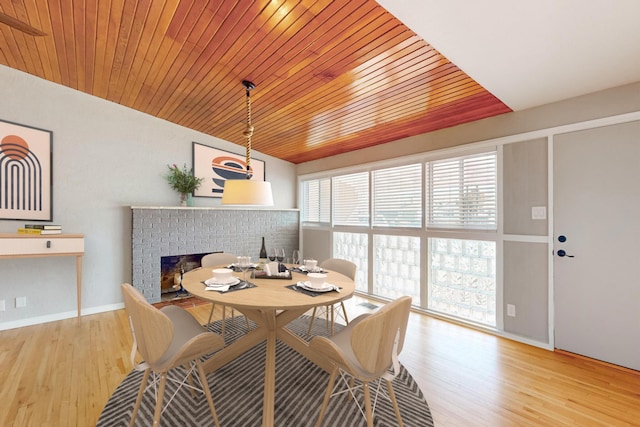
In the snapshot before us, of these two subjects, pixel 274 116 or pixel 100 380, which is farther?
pixel 274 116

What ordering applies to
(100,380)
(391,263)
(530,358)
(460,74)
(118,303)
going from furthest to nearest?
(391,263) → (118,303) → (530,358) → (460,74) → (100,380)

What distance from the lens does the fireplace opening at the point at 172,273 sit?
13.5 ft

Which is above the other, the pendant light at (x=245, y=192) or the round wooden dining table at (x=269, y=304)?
the pendant light at (x=245, y=192)

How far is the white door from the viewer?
90.3 inches

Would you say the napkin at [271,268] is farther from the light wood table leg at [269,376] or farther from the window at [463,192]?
the window at [463,192]

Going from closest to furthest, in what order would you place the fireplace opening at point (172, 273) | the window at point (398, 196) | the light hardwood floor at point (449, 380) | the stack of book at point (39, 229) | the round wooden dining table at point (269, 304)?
the round wooden dining table at point (269, 304) < the light hardwood floor at point (449, 380) < the stack of book at point (39, 229) < the window at point (398, 196) < the fireplace opening at point (172, 273)

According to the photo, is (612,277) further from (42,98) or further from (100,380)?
(42,98)

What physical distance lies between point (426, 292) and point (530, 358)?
124cm

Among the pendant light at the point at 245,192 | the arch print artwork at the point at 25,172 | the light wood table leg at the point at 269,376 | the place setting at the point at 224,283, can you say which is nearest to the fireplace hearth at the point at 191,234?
the arch print artwork at the point at 25,172

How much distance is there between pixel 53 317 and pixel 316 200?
4.02m

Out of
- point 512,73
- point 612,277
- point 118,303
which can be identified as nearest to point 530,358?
point 612,277

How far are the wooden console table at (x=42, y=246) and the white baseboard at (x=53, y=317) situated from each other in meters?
0.30

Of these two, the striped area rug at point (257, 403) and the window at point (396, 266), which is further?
the window at point (396, 266)

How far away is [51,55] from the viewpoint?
2.70 meters
